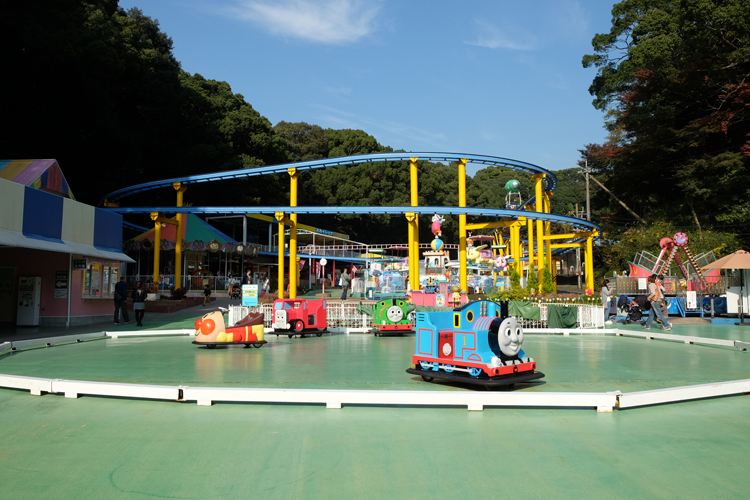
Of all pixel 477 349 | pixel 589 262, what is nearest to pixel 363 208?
pixel 589 262

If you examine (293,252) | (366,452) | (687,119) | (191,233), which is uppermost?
(687,119)

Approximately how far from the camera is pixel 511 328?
7051 mm

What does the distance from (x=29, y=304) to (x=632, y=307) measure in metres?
21.1

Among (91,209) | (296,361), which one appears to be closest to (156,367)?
(296,361)

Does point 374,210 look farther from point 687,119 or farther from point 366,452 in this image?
point 687,119

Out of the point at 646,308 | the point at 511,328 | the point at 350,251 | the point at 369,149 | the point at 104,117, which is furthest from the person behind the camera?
the point at 369,149

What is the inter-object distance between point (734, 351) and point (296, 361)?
9.46m

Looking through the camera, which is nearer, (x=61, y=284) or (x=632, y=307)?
(x=61, y=284)

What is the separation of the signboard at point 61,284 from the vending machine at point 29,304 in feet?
1.66

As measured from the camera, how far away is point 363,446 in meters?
4.75

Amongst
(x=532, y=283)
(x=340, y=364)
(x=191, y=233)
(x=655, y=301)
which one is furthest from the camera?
(x=191, y=233)

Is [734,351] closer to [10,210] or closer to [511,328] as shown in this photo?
[511,328]

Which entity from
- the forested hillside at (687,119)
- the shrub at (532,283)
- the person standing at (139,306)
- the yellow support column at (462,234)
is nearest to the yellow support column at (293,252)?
the person standing at (139,306)

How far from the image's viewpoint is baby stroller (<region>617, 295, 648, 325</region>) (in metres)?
19.1
